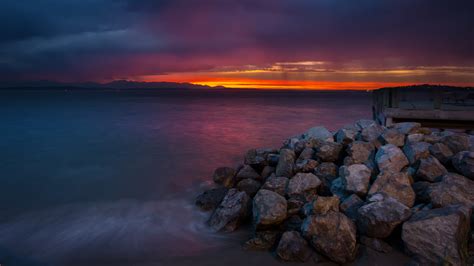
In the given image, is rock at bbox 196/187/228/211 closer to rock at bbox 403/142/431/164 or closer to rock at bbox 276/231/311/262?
rock at bbox 276/231/311/262

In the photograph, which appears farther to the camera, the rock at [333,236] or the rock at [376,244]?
the rock at [376,244]

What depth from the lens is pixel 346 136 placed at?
757 centimetres

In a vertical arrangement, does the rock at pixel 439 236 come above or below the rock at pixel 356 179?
below

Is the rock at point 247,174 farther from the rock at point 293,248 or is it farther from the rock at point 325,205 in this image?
the rock at point 293,248

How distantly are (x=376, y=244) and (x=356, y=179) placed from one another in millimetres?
1330

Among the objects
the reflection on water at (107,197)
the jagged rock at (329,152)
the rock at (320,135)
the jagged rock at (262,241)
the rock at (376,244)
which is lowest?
the reflection on water at (107,197)

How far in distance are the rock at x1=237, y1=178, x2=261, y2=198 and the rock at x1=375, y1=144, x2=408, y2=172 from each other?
245 centimetres

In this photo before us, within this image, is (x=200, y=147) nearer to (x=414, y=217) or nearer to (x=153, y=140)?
(x=153, y=140)

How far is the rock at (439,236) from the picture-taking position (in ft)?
13.4

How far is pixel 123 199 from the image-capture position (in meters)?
7.68

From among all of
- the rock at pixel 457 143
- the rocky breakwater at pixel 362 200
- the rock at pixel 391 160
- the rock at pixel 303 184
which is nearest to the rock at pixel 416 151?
the rocky breakwater at pixel 362 200

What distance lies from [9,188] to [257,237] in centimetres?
721

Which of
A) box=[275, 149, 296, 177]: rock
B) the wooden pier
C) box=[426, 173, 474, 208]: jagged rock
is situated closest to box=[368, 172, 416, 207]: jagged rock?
box=[426, 173, 474, 208]: jagged rock

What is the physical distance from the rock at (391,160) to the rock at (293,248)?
232 centimetres
